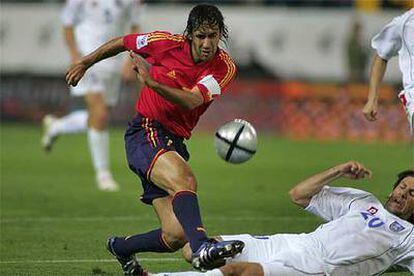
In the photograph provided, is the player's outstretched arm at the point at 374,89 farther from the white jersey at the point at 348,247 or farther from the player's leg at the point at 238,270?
the player's leg at the point at 238,270

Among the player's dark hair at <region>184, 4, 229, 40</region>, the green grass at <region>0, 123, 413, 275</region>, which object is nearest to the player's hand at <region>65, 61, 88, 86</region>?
the player's dark hair at <region>184, 4, 229, 40</region>

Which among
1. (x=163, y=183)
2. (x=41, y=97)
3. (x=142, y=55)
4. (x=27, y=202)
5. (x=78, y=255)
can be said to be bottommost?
Answer: (x=41, y=97)

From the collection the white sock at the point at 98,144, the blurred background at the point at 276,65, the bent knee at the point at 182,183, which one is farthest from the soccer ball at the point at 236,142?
the blurred background at the point at 276,65

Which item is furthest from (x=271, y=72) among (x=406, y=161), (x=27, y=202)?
(x=27, y=202)

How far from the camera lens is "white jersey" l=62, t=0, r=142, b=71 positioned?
14695 mm

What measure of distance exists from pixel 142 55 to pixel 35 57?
18766mm

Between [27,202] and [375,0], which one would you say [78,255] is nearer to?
[27,202]

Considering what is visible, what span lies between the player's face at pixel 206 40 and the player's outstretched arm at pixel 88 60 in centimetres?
73

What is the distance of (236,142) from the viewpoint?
855cm

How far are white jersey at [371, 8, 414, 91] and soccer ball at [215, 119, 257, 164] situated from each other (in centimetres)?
149

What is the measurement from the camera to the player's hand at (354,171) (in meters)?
7.78

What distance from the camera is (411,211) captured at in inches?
308

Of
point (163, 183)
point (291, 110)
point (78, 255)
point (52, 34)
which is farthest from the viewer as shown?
point (52, 34)

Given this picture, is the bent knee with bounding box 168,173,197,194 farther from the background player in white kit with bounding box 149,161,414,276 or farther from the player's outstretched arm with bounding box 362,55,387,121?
the player's outstretched arm with bounding box 362,55,387,121
